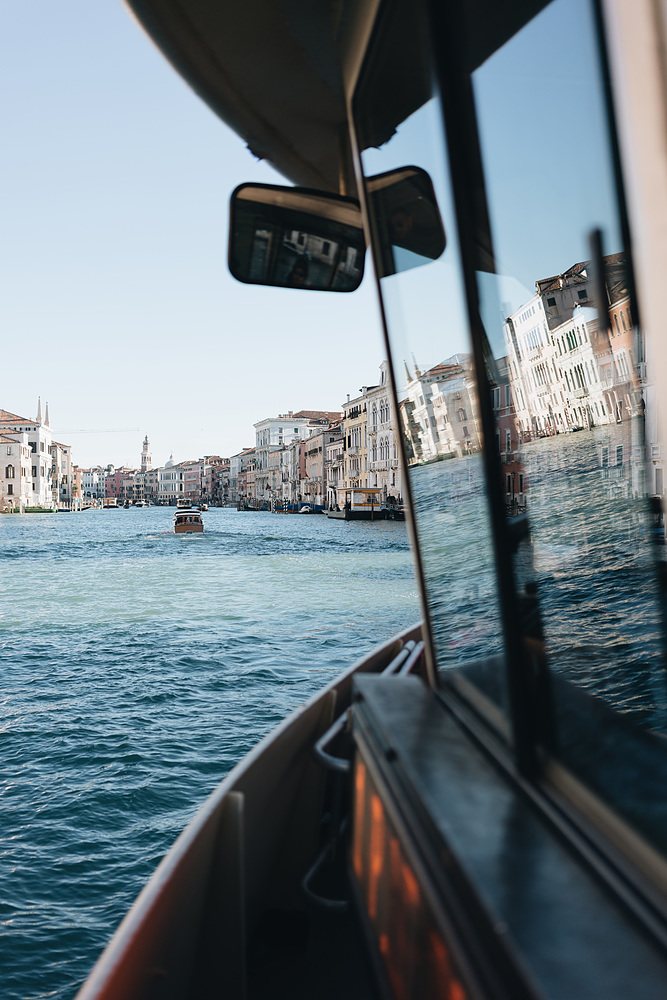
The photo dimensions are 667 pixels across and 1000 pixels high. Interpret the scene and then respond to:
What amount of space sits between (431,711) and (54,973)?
122 inches

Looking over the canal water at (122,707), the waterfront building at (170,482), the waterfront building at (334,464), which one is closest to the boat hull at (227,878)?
the canal water at (122,707)

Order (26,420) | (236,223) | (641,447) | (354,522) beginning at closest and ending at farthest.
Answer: (641,447) < (236,223) < (354,522) < (26,420)

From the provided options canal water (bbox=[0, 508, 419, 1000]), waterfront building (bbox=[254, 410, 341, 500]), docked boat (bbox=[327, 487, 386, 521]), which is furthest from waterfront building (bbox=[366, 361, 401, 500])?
waterfront building (bbox=[254, 410, 341, 500])

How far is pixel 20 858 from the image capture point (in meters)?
4.12

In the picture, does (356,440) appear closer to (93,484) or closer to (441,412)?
(441,412)

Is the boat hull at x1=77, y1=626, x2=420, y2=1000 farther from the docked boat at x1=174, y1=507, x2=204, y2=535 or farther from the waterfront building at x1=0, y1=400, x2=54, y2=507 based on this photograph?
the waterfront building at x1=0, y1=400, x2=54, y2=507

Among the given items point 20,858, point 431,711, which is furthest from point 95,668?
point 431,711

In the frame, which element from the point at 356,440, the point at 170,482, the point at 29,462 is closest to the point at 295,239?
the point at 356,440

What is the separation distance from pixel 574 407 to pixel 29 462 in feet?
266

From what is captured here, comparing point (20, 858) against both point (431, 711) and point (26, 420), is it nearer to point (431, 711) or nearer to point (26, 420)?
point (431, 711)

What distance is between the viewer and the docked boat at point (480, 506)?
0.62 m

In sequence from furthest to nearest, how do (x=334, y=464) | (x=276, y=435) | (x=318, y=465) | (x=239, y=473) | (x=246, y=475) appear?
1. (x=239, y=473)
2. (x=246, y=475)
3. (x=276, y=435)
4. (x=318, y=465)
5. (x=334, y=464)

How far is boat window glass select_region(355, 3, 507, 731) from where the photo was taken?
1.04 m

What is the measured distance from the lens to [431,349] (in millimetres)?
1189
